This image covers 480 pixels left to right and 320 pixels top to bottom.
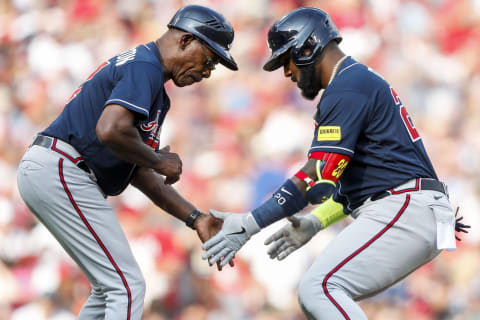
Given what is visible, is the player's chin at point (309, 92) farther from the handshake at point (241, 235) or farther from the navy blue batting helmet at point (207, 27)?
the handshake at point (241, 235)

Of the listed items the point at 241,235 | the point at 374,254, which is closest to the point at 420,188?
the point at 374,254

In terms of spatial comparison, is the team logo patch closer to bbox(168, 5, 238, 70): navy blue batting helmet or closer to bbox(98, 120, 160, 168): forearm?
bbox(168, 5, 238, 70): navy blue batting helmet

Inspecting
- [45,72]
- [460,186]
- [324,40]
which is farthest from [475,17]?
[45,72]

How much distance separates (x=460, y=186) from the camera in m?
7.33

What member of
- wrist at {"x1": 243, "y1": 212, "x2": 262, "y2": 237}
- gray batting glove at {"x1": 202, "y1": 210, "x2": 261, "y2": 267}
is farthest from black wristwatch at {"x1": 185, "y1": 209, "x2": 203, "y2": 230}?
wrist at {"x1": 243, "y1": 212, "x2": 262, "y2": 237}

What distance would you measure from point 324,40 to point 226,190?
12.1 ft

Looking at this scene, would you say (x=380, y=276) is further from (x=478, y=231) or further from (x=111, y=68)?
(x=478, y=231)

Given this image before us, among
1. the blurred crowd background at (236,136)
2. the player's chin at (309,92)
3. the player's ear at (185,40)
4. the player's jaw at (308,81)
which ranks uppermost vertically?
the player's ear at (185,40)

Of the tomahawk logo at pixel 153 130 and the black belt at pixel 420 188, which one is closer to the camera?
the black belt at pixel 420 188

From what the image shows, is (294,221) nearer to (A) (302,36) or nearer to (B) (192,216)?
(B) (192,216)

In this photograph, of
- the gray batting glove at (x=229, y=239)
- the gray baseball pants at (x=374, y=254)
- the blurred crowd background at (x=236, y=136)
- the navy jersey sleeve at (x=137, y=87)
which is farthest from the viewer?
the blurred crowd background at (x=236, y=136)

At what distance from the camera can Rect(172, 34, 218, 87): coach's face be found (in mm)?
4020

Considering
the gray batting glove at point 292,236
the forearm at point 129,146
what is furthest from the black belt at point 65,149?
the gray batting glove at point 292,236

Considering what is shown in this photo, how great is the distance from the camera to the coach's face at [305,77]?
4.07 metres
